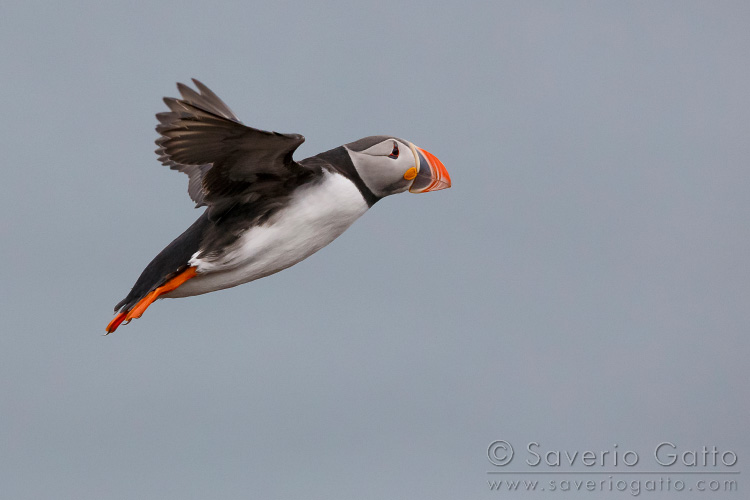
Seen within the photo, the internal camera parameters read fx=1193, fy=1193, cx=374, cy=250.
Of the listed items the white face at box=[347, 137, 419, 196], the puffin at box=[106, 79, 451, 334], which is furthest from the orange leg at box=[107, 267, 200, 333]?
the white face at box=[347, 137, 419, 196]

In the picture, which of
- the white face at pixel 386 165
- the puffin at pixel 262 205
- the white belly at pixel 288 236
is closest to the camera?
the puffin at pixel 262 205

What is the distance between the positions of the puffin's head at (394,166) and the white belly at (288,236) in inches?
7.1

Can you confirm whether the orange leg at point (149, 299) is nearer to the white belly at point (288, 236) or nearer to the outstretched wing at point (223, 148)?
the white belly at point (288, 236)

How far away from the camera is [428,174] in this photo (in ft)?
26.7

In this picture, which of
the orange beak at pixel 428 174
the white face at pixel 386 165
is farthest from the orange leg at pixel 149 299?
the orange beak at pixel 428 174

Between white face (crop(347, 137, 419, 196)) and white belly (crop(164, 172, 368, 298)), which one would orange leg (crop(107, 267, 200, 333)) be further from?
white face (crop(347, 137, 419, 196))

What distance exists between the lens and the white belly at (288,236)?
7707mm

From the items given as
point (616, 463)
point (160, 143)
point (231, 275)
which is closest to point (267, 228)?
point (231, 275)

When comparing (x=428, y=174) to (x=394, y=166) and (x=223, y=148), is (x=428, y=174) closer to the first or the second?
(x=394, y=166)

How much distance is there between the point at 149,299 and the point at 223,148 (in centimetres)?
114

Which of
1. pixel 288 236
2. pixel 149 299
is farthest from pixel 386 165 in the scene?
pixel 149 299

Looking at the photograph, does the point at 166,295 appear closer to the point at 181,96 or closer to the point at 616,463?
the point at 181,96

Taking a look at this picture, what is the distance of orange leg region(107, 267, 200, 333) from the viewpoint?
25.0 ft

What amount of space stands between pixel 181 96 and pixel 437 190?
1.89 meters
